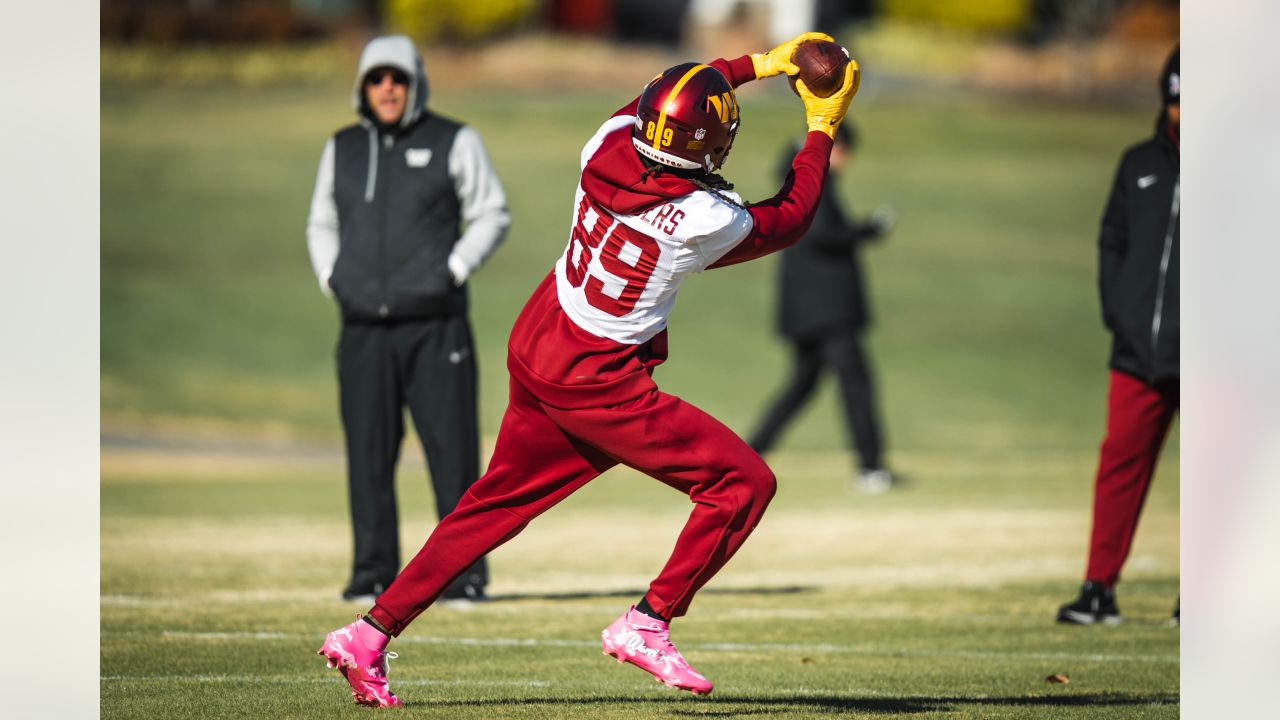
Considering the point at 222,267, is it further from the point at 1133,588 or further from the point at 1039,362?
the point at 1133,588

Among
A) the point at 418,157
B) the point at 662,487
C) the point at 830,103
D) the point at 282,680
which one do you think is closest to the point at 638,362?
the point at 830,103

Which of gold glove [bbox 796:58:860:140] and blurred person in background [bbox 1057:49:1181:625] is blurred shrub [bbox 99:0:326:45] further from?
gold glove [bbox 796:58:860:140]

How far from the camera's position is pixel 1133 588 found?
9.41 m

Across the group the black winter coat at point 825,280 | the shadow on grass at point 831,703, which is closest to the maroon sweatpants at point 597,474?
the shadow on grass at point 831,703

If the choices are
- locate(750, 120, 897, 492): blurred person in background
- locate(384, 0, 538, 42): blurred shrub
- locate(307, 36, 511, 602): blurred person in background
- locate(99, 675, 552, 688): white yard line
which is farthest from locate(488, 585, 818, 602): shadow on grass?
locate(384, 0, 538, 42): blurred shrub

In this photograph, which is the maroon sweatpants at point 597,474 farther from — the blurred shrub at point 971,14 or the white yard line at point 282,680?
the blurred shrub at point 971,14

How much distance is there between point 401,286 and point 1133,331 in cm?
329

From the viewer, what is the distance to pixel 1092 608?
323 inches

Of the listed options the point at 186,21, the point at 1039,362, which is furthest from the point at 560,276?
the point at 186,21

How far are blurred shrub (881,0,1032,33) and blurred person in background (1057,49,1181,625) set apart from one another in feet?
120

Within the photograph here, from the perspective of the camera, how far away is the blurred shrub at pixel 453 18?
4206 cm

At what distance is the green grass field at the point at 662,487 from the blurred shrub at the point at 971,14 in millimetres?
4431

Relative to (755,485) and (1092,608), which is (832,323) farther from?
(755,485)

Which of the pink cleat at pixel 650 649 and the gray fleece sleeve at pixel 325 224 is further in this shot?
the gray fleece sleeve at pixel 325 224
